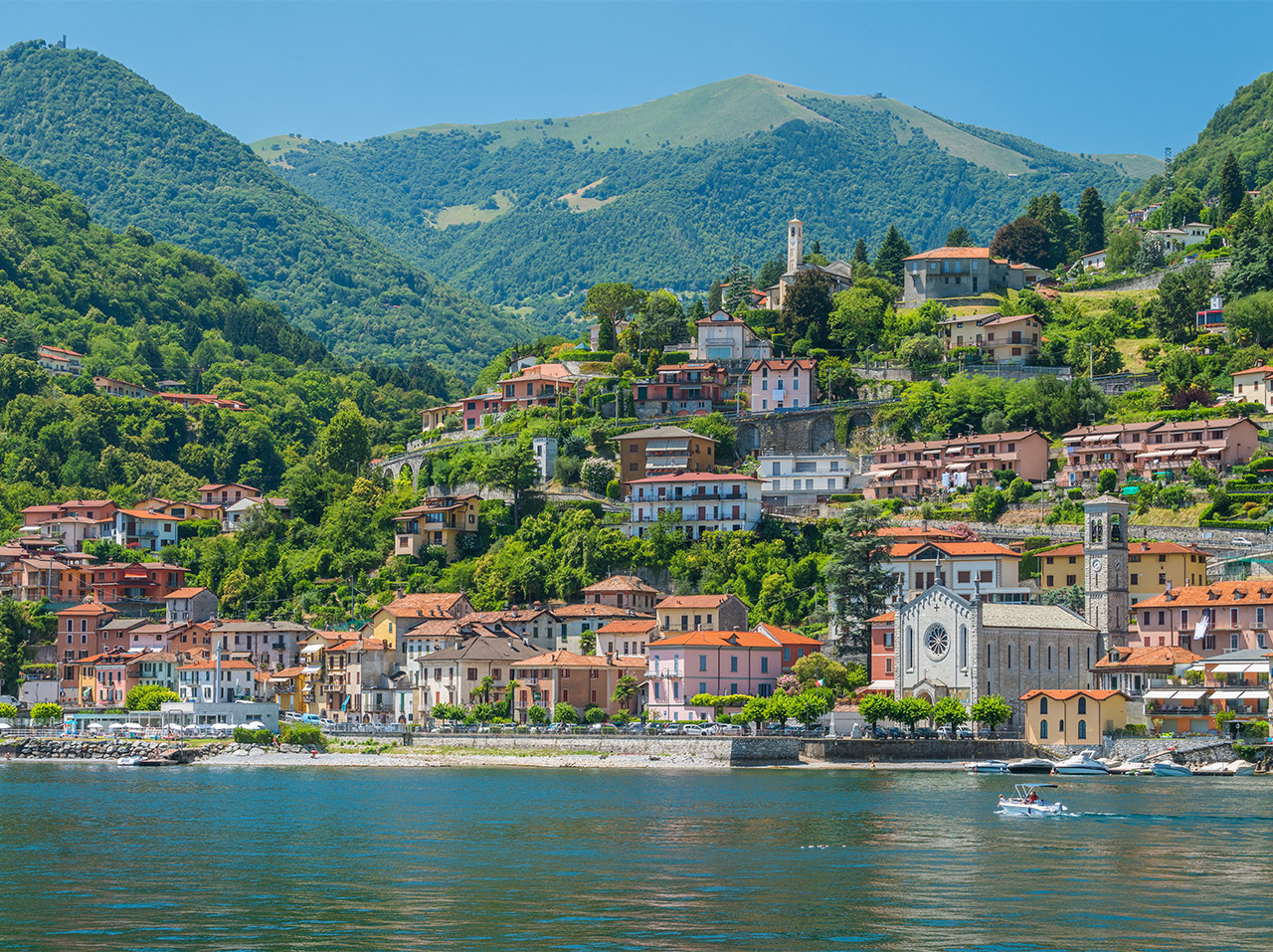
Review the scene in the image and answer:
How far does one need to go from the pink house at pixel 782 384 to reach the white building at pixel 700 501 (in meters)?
13.2

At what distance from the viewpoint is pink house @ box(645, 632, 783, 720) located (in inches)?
3565

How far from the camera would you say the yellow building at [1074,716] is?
269 feet

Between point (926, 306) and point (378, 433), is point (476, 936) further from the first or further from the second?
point (378, 433)

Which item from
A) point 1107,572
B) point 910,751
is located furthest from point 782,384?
point 910,751

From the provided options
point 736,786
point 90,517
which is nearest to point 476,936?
point 736,786

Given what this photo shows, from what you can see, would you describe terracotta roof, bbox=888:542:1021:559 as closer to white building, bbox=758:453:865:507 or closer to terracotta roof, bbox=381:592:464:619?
white building, bbox=758:453:865:507

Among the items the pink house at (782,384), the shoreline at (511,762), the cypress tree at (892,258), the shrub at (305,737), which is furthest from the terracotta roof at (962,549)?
the cypress tree at (892,258)

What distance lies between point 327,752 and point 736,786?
32.6m

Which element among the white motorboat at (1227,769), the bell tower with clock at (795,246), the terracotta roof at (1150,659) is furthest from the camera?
the bell tower with clock at (795,246)

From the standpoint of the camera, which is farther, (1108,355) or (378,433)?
(378,433)

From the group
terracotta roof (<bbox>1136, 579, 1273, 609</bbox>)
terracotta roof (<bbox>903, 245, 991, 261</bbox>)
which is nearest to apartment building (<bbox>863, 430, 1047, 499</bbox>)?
terracotta roof (<bbox>1136, 579, 1273, 609</bbox>)

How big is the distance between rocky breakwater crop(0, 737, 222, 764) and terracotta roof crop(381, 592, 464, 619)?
13389 millimetres

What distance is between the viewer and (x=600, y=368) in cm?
13288

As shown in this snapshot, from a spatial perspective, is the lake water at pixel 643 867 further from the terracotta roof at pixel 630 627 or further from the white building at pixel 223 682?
the white building at pixel 223 682
